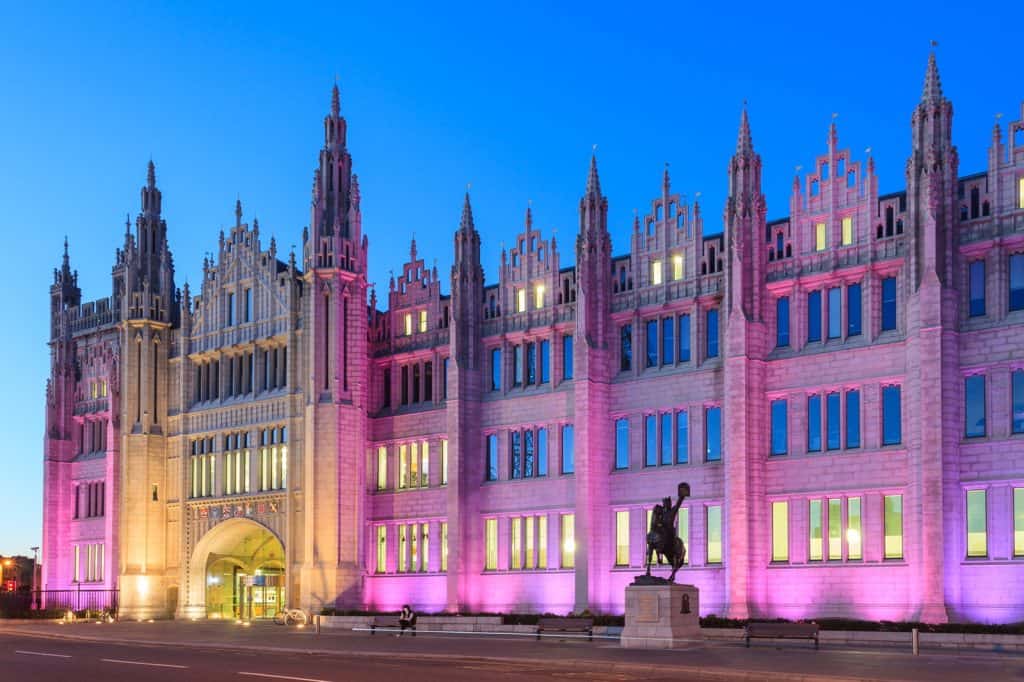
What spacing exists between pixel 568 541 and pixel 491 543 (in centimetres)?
444

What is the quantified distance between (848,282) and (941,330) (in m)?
4.86

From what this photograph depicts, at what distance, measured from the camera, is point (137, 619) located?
67688 millimetres

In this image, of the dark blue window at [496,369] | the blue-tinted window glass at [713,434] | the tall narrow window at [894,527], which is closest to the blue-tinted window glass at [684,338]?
the blue-tinted window glass at [713,434]

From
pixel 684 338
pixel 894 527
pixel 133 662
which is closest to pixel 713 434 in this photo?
pixel 684 338

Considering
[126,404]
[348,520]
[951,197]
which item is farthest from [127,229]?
[951,197]

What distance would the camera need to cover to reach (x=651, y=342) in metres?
53.4

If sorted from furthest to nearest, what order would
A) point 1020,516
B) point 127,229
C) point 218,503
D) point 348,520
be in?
point 127,229, point 218,503, point 348,520, point 1020,516

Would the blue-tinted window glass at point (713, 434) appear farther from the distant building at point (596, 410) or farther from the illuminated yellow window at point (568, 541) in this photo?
the illuminated yellow window at point (568, 541)

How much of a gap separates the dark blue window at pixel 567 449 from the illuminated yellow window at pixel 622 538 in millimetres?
3035

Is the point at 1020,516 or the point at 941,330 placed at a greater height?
the point at 941,330

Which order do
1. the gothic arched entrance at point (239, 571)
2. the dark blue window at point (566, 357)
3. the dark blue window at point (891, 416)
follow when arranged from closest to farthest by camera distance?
the dark blue window at point (891, 416) → the dark blue window at point (566, 357) → the gothic arched entrance at point (239, 571)

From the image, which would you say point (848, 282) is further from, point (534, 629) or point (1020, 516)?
point (534, 629)

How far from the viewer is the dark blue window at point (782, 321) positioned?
4941 centimetres

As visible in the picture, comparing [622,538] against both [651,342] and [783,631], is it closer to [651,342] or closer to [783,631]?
[651,342]
